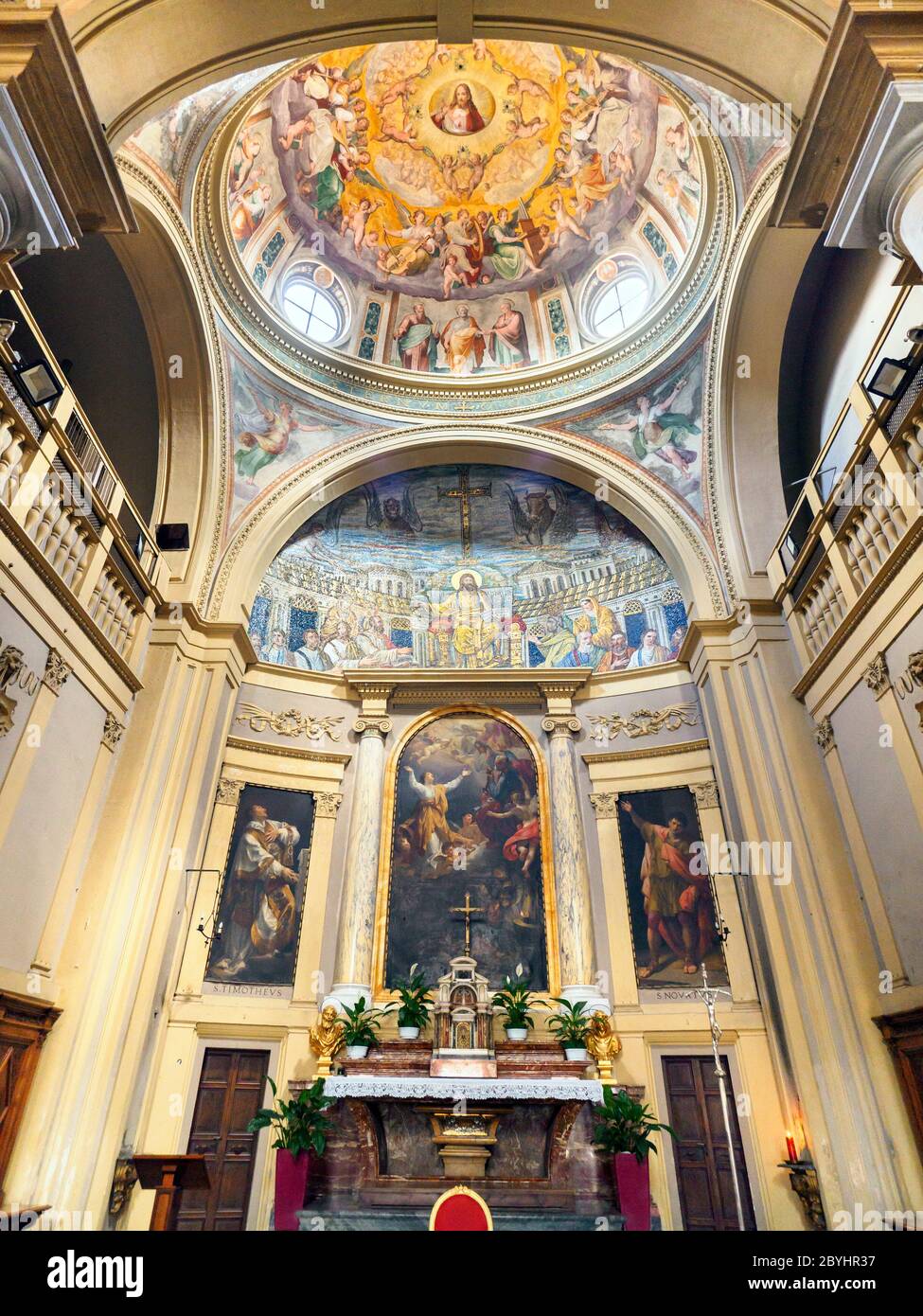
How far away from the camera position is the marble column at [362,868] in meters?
10.9

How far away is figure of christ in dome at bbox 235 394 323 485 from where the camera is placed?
44.8 feet

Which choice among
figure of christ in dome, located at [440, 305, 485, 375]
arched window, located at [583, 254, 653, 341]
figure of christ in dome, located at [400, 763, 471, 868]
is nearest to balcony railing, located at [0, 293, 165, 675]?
figure of christ in dome, located at [400, 763, 471, 868]

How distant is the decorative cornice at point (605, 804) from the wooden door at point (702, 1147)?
3.51m

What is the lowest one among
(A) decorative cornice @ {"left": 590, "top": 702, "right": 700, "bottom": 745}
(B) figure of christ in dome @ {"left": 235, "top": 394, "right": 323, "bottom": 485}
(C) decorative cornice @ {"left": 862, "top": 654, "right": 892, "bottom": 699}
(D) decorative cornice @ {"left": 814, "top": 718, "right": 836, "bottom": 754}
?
(C) decorative cornice @ {"left": 862, "top": 654, "right": 892, "bottom": 699}

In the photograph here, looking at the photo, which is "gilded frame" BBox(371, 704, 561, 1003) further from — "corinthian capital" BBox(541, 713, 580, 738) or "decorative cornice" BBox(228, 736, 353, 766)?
"decorative cornice" BBox(228, 736, 353, 766)

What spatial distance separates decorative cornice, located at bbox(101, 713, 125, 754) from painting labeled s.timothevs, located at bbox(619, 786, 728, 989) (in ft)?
24.9

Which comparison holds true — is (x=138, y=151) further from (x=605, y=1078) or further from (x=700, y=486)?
(x=605, y=1078)

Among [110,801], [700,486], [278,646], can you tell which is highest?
[700,486]

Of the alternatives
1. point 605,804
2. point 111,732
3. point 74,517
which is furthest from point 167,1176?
point 605,804

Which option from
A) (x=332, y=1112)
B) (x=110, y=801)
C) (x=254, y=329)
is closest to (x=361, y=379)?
(x=254, y=329)

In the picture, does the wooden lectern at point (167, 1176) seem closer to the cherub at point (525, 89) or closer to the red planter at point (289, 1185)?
the red planter at point (289, 1185)

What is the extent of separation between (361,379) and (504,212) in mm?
5019

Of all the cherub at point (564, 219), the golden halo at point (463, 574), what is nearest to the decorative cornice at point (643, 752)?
the golden halo at point (463, 574)
